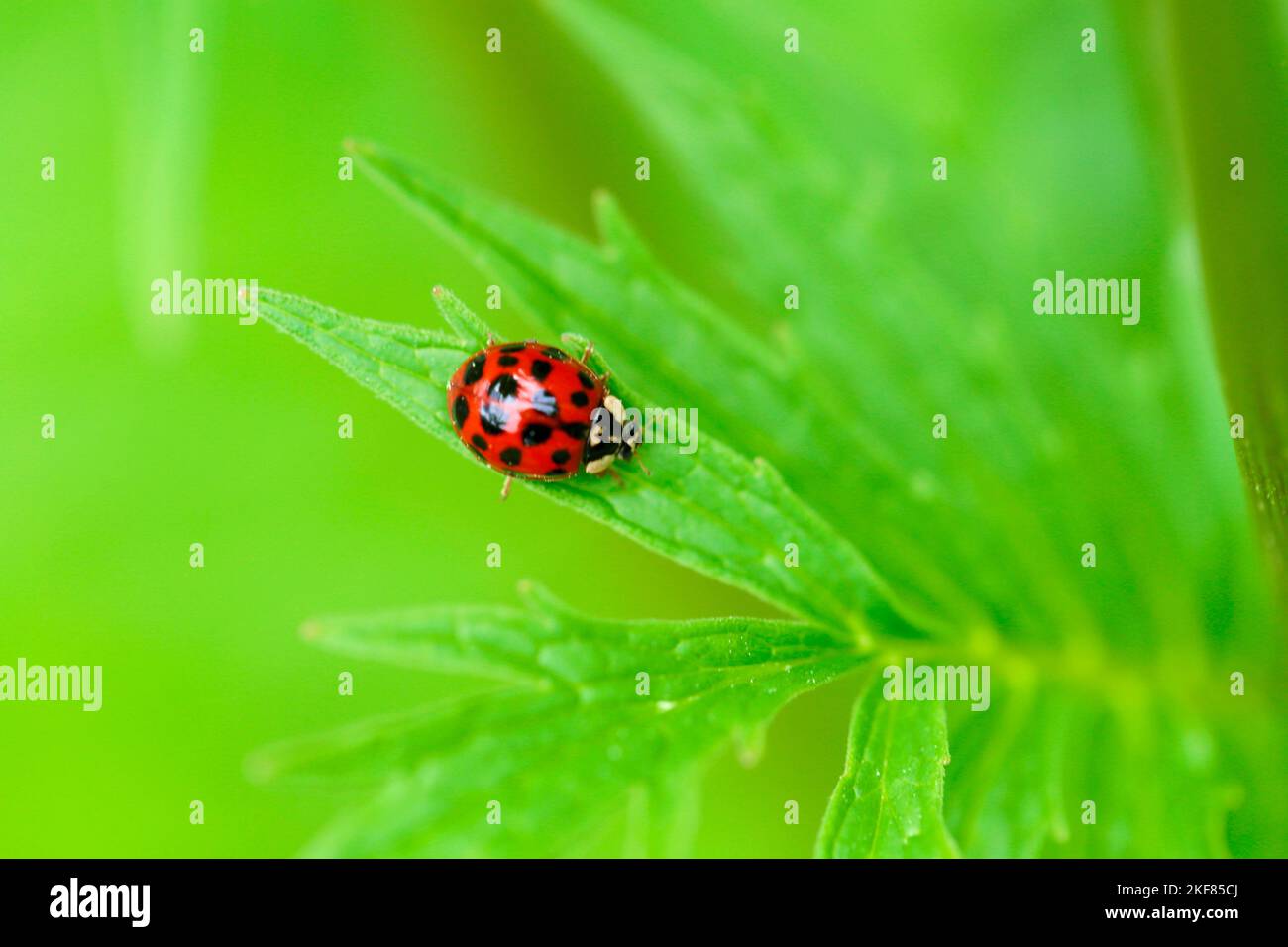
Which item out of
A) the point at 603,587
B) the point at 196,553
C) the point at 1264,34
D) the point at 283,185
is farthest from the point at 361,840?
the point at 283,185

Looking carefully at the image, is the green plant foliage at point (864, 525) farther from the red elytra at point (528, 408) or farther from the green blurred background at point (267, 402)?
the green blurred background at point (267, 402)

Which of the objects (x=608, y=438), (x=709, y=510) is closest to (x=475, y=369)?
(x=608, y=438)

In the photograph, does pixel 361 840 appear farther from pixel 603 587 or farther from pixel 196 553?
pixel 196 553

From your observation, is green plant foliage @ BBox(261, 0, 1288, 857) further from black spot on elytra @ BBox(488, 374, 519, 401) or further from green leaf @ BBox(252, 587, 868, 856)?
black spot on elytra @ BBox(488, 374, 519, 401)

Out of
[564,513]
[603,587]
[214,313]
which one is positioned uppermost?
[214,313]

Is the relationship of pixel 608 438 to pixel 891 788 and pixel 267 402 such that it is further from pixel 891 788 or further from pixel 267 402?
pixel 267 402

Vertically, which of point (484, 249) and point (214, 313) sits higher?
point (214, 313)
